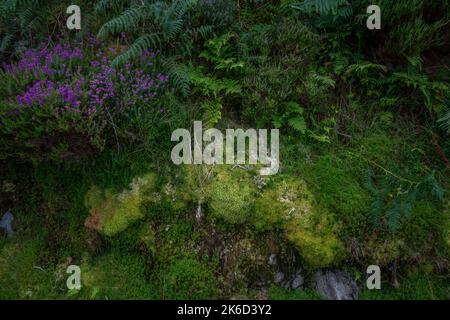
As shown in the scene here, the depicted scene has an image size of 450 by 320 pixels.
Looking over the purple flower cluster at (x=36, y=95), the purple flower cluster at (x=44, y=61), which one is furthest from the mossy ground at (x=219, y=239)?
the purple flower cluster at (x=44, y=61)

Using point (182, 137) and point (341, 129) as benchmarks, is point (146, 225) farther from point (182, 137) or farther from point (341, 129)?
point (341, 129)

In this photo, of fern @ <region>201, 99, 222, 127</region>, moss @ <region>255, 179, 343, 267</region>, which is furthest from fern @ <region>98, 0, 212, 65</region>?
moss @ <region>255, 179, 343, 267</region>

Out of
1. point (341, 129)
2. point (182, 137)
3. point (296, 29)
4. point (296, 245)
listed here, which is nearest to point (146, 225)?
point (182, 137)

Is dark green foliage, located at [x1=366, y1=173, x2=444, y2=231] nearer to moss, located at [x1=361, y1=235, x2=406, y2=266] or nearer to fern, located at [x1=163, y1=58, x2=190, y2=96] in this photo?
moss, located at [x1=361, y1=235, x2=406, y2=266]

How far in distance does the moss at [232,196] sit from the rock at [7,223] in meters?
2.70

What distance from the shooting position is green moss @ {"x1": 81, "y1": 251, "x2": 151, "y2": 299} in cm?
354

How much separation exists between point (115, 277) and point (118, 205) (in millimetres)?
831

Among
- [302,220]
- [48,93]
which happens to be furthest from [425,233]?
[48,93]

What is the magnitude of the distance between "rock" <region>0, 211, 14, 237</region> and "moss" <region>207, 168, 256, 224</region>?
2704 millimetres

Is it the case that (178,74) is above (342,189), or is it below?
above

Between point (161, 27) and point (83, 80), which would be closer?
point (83, 80)

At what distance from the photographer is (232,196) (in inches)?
147

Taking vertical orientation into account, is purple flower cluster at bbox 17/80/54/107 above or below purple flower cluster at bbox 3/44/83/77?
below

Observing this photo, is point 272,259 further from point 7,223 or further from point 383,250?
point 7,223
